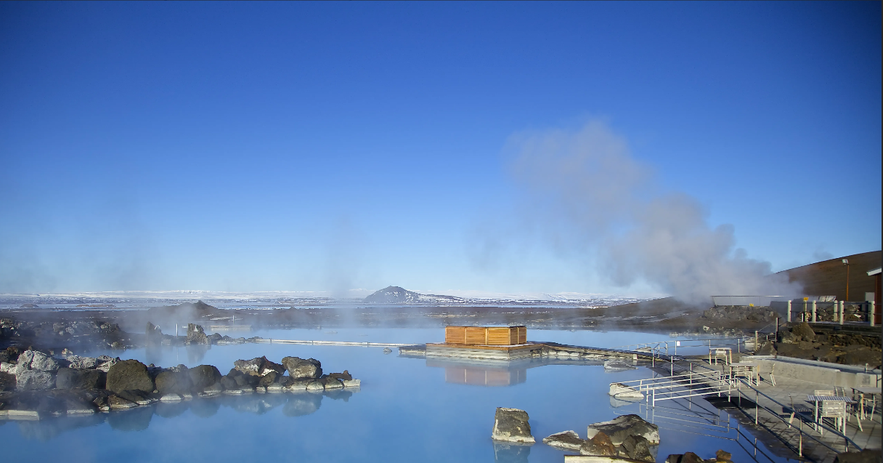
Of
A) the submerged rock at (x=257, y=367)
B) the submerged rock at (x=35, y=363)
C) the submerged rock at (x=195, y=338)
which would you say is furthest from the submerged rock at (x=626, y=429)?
the submerged rock at (x=195, y=338)

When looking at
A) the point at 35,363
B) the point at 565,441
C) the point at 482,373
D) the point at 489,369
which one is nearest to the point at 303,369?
the point at 482,373

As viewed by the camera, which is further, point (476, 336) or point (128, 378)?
point (476, 336)

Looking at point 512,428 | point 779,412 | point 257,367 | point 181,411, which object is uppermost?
point 779,412

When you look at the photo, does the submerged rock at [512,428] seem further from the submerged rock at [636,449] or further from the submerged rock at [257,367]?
the submerged rock at [257,367]

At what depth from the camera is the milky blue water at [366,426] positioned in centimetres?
1262

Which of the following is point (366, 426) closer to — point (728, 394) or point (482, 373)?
point (482, 373)

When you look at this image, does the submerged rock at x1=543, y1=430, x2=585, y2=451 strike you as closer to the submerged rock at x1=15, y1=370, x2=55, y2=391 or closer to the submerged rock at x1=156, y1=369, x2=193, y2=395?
the submerged rock at x1=156, y1=369, x2=193, y2=395

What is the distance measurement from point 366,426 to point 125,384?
848cm

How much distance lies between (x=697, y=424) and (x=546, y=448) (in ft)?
12.7

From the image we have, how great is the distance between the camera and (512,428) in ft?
42.2

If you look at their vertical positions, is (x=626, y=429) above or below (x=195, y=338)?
above

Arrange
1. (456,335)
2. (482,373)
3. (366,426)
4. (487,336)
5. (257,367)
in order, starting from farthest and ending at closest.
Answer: (456,335) < (487,336) < (482,373) < (257,367) < (366,426)

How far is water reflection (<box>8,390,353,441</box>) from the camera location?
15234mm

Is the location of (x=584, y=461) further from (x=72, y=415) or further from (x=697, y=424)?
(x=72, y=415)
